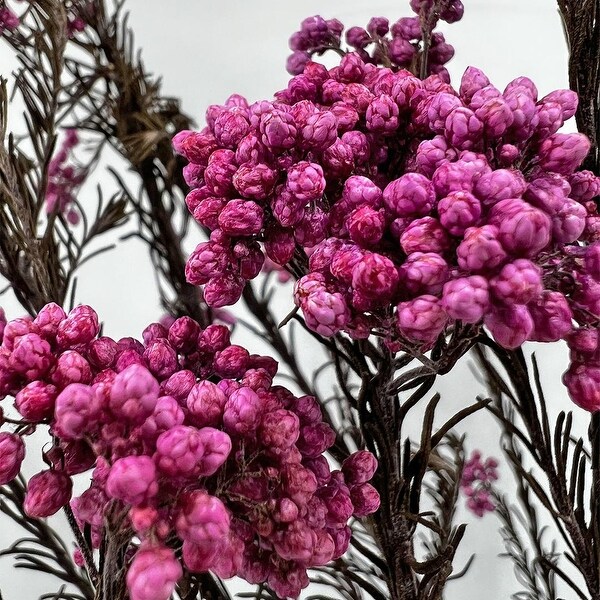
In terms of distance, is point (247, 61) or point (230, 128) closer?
point (230, 128)

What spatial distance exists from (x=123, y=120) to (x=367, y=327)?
1.31ft

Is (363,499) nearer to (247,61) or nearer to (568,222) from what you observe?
(568,222)

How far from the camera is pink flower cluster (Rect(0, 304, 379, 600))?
0.84ft

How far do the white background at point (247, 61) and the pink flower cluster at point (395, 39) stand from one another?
0.38 metres

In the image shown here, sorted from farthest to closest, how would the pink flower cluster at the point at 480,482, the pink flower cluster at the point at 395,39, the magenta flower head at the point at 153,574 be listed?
the pink flower cluster at the point at 480,482
the pink flower cluster at the point at 395,39
the magenta flower head at the point at 153,574

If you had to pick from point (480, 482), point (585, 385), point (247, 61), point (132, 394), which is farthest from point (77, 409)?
point (247, 61)

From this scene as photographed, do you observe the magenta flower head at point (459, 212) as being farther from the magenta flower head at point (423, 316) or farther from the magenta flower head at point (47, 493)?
the magenta flower head at point (47, 493)

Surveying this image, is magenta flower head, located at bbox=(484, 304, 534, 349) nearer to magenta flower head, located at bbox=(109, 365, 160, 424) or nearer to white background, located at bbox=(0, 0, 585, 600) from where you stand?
magenta flower head, located at bbox=(109, 365, 160, 424)

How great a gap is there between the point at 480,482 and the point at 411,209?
1.82 feet

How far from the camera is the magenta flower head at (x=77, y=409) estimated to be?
26cm

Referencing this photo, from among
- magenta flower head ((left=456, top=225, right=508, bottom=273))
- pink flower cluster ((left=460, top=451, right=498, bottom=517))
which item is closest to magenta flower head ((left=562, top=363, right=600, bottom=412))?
magenta flower head ((left=456, top=225, right=508, bottom=273))

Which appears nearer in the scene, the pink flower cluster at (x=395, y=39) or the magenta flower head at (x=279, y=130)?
the magenta flower head at (x=279, y=130)

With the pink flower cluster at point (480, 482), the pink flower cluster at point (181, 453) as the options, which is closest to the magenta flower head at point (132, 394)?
the pink flower cluster at point (181, 453)

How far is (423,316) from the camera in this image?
261mm
